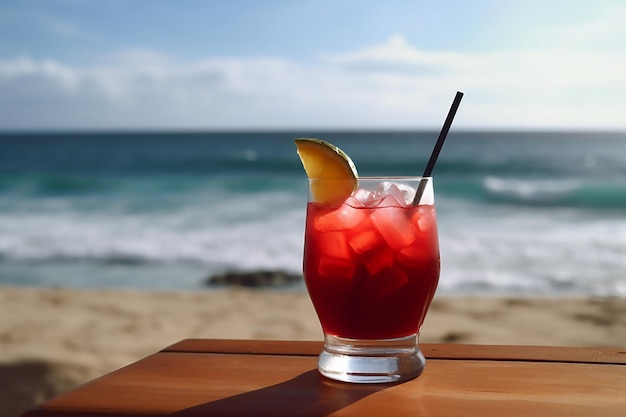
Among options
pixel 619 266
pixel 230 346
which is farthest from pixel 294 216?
pixel 230 346

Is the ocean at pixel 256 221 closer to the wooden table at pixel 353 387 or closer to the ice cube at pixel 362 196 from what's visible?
the wooden table at pixel 353 387

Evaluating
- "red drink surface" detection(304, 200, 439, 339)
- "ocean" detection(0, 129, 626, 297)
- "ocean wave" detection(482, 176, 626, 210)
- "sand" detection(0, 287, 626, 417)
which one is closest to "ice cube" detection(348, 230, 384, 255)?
"red drink surface" detection(304, 200, 439, 339)

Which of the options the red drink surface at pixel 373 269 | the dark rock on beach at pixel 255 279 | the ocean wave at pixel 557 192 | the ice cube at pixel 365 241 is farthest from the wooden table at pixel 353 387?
the ocean wave at pixel 557 192

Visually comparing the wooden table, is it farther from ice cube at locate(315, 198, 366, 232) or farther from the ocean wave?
the ocean wave

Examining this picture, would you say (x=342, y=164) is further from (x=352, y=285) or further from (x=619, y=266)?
(x=619, y=266)

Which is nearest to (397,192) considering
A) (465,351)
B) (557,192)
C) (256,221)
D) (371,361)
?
(371,361)

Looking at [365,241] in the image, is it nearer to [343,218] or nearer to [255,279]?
[343,218]
